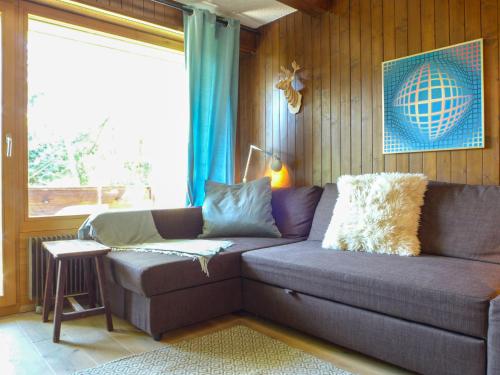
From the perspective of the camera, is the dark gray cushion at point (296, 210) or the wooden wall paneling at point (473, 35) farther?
the dark gray cushion at point (296, 210)

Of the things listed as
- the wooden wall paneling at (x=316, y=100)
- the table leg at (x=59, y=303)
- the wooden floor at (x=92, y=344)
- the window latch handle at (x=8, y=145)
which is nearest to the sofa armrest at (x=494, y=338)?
the wooden floor at (x=92, y=344)

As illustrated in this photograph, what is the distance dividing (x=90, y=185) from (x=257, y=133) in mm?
1534

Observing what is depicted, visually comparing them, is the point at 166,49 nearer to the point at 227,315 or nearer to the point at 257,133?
the point at 257,133

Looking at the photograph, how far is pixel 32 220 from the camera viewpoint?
262 centimetres

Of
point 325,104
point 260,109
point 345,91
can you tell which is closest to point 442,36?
point 345,91

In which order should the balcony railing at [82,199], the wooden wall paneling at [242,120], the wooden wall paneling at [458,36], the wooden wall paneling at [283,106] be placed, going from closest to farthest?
the wooden wall paneling at [458,36], the balcony railing at [82,199], the wooden wall paneling at [283,106], the wooden wall paneling at [242,120]

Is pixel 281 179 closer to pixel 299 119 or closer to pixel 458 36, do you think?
pixel 299 119

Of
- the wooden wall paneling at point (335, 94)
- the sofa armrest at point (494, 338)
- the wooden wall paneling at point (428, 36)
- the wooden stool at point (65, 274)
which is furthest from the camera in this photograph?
the wooden wall paneling at point (335, 94)

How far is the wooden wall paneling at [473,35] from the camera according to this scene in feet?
7.57

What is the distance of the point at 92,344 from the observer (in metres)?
2.06

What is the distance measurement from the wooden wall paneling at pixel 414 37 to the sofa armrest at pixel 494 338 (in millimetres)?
1320

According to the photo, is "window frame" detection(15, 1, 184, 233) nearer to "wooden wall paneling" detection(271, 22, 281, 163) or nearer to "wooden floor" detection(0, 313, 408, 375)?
"wooden floor" detection(0, 313, 408, 375)

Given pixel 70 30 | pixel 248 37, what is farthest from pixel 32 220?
pixel 248 37

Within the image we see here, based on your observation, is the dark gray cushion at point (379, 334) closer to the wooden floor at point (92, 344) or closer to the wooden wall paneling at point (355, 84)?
the wooden floor at point (92, 344)
